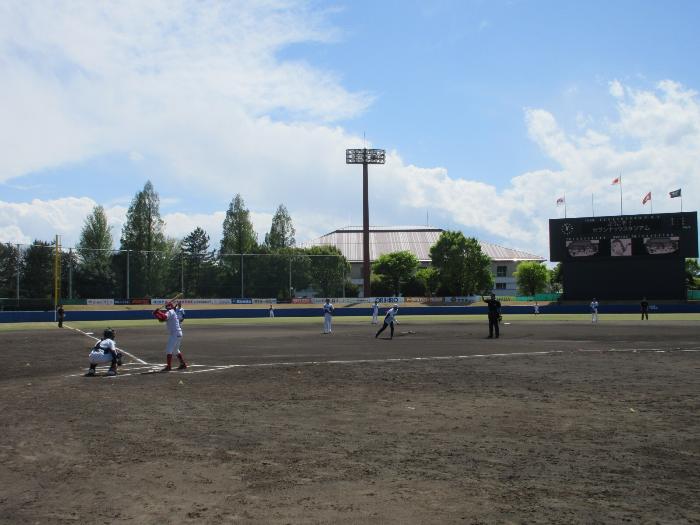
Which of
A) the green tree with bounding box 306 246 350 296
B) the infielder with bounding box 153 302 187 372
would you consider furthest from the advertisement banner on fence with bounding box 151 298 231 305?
the infielder with bounding box 153 302 187 372

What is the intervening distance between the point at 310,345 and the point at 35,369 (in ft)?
36.0

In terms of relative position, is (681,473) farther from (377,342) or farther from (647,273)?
(647,273)

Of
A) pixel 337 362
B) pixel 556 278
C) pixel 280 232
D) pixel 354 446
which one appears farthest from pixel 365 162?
pixel 354 446

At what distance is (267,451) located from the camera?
7.52 metres

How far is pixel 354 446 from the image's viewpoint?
25.5 ft

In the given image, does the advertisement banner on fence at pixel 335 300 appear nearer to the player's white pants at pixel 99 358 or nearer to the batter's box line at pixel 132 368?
the batter's box line at pixel 132 368

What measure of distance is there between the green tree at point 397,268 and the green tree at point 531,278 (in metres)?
22.1

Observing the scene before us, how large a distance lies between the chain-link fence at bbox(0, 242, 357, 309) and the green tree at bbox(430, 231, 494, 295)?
22738mm

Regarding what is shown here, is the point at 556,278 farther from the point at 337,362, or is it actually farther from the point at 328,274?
the point at 337,362

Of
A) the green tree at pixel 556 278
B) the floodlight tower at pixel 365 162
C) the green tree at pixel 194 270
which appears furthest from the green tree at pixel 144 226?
the green tree at pixel 556 278

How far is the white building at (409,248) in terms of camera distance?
423 feet

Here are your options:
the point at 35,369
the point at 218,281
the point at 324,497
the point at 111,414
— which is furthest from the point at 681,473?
the point at 218,281

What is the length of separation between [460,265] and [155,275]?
4526 centimetres

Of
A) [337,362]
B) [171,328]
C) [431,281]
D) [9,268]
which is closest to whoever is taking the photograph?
[171,328]
